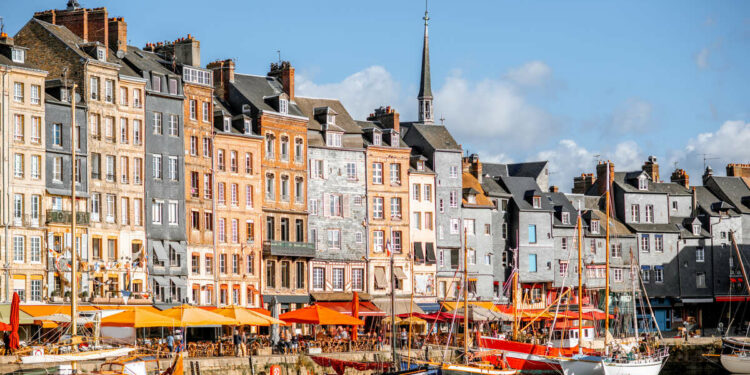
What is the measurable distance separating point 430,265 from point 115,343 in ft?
98.2

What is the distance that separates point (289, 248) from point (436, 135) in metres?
16.6

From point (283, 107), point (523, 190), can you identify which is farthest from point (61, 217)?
point (523, 190)

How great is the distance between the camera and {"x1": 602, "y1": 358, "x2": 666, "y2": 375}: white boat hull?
62.9 m

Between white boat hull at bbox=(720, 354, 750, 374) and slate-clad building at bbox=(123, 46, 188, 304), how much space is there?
2956cm

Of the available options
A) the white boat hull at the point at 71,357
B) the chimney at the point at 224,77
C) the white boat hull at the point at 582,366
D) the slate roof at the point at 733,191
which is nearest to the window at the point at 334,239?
the chimney at the point at 224,77

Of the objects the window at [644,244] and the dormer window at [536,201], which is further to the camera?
the window at [644,244]

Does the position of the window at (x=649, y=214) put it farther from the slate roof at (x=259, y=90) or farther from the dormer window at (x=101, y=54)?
the dormer window at (x=101, y=54)

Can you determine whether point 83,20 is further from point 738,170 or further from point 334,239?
point 738,170

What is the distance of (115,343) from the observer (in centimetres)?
5819

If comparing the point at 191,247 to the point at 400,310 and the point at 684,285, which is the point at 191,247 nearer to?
the point at 400,310

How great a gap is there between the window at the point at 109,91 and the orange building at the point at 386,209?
19.5m

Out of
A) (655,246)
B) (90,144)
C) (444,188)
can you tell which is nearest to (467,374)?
(90,144)

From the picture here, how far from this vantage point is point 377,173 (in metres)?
81.8

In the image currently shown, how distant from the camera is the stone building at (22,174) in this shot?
201 feet
